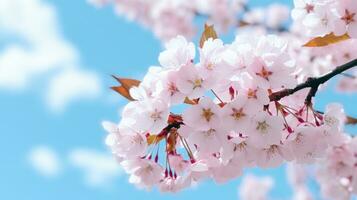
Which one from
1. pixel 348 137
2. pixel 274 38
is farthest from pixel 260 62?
pixel 348 137

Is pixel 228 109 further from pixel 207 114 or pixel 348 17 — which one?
pixel 348 17

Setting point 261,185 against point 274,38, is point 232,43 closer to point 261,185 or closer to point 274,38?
point 274,38

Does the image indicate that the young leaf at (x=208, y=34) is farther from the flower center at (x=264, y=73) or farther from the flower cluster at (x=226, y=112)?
the flower center at (x=264, y=73)

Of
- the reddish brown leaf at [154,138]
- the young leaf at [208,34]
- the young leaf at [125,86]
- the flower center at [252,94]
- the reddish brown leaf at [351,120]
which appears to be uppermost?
the reddish brown leaf at [351,120]

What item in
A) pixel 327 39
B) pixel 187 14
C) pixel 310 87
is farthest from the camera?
pixel 187 14

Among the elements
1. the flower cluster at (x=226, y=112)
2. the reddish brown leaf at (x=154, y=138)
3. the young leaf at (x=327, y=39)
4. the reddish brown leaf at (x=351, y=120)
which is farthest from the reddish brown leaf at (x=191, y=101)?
the reddish brown leaf at (x=351, y=120)

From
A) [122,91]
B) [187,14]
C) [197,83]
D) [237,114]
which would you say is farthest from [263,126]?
[187,14]
